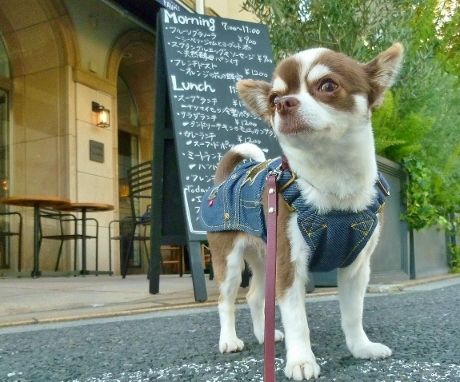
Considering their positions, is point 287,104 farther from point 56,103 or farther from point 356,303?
point 56,103

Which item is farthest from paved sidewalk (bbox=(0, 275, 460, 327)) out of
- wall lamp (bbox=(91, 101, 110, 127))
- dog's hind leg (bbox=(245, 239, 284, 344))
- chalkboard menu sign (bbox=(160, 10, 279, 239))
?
wall lamp (bbox=(91, 101, 110, 127))

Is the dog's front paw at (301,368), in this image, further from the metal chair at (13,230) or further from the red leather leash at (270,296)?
the metal chair at (13,230)

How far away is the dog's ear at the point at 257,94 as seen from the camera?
222 cm

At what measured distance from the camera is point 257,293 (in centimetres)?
279

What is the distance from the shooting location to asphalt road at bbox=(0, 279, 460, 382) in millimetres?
2074

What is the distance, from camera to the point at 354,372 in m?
2.01

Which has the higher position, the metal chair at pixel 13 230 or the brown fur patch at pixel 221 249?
the metal chair at pixel 13 230

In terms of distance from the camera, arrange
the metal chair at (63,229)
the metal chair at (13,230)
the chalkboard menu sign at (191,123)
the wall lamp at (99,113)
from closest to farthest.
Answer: the chalkboard menu sign at (191,123), the metal chair at (63,229), the metal chair at (13,230), the wall lamp at (99,113)

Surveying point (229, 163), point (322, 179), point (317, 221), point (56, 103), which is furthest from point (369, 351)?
point (56, 103)

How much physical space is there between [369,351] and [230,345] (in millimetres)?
579

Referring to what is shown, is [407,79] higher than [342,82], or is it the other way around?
[407,79]

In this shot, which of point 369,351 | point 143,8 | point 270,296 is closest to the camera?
point 270,296

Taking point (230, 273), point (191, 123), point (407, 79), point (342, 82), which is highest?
point (407, 79)

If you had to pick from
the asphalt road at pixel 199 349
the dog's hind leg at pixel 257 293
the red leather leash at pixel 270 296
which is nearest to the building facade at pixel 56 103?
the asphalt road at pixel 199 349
